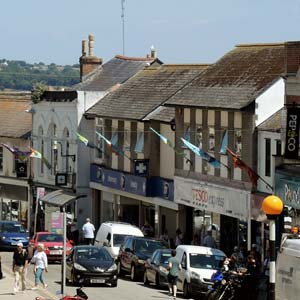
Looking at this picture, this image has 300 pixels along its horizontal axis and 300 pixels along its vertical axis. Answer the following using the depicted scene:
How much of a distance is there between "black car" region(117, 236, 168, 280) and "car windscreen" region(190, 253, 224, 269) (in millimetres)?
4583

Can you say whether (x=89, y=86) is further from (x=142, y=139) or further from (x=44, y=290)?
(x=44, y=290)

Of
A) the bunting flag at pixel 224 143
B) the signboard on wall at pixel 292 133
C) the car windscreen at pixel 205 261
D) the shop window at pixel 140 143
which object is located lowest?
the car windscreen at pixel 205 261

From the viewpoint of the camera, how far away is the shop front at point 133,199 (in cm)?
5497

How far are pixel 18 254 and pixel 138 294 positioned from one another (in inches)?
153

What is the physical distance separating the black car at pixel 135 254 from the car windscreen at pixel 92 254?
186 centimetres

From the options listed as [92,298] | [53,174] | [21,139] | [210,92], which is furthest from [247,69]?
[21,139]

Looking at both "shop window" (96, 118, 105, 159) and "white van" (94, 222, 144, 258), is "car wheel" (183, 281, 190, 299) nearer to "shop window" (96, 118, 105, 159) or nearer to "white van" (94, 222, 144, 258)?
"white van" (94, 222, 144, 258)

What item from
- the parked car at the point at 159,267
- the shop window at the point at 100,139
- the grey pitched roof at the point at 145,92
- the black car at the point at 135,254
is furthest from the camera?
the shop window at the point at 100,139

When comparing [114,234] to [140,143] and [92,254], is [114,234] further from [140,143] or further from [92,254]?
[140,143]

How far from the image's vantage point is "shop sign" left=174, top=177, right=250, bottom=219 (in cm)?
4584

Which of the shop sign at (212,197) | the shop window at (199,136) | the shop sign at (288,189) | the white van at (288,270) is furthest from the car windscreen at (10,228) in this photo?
the white van at (288,270)

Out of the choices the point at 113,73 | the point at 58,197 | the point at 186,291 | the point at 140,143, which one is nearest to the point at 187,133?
the point at 140,143

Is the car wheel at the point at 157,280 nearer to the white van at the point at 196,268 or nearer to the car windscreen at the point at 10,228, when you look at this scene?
the white van at the point at 196,268

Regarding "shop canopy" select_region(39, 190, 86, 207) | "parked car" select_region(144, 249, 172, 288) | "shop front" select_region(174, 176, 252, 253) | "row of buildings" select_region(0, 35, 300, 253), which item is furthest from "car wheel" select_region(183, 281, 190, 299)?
Result: "shop canopy" select_region(39, 190, 86, 207)
